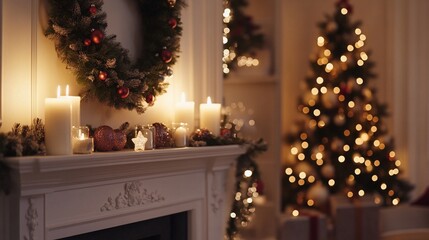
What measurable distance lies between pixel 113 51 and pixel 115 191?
1.95 feet

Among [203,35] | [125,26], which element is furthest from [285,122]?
[125,26]

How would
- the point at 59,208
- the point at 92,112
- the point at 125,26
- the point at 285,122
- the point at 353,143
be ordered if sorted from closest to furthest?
the point at 59,208 → the point at 92,112 → the point at 125,26 → the point at 353,143 → the point at 285,122

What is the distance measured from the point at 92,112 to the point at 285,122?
360cm

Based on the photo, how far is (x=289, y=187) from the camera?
548cm

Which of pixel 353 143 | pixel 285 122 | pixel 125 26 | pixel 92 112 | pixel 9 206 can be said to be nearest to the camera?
pixel 9 206

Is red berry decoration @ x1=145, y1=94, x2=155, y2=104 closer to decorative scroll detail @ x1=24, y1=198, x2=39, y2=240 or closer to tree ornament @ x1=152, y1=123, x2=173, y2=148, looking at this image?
tree ornament @ x1=152, y1=123, x2=173, y2=148

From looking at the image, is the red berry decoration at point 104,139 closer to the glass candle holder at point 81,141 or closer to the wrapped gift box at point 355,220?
the glass candle holder at point 81,141

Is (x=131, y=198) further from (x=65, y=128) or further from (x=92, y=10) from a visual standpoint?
(x=92, y=10)

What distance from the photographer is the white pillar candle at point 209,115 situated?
3217 mm

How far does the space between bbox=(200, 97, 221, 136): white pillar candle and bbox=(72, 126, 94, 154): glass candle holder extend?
944mm

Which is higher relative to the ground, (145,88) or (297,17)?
(297,17)

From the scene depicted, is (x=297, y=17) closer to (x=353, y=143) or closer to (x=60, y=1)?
(x=353, y=143)

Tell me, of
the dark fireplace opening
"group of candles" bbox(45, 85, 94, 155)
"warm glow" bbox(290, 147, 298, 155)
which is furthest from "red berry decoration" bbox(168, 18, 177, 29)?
"warm glow" bbox(290, 147, 298, 155)

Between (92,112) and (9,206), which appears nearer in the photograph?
(9,206)
